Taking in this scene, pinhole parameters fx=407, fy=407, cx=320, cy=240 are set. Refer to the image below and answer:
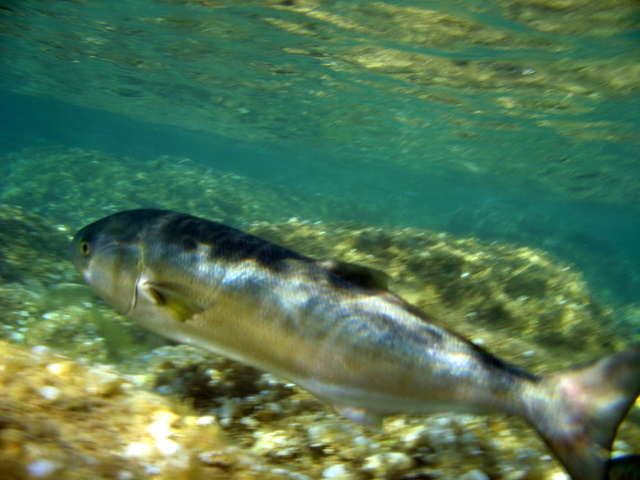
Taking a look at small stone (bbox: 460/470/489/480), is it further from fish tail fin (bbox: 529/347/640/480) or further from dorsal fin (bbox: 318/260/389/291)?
dorsal fin (bbox: 318/260/389/291)

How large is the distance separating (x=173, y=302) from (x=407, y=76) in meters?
21.0

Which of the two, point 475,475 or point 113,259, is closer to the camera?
point 475,475

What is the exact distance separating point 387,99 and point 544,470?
25.3 metres

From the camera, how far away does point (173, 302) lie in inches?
121

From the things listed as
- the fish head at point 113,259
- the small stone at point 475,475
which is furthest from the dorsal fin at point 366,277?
the fish head at point 113,259

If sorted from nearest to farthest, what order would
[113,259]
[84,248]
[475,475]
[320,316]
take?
[475,475] < [320,316] < [113,259] < [84,248]

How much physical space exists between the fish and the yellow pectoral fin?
0.03 ft

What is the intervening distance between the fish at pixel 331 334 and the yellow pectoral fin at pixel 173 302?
10 millimetres

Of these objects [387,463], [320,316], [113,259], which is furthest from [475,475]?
[113,259]

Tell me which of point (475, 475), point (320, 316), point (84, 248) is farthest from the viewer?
point (84, 248)

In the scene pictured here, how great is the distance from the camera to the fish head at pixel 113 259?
3.37m

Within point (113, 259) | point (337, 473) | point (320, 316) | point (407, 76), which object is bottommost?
point (337, 473)

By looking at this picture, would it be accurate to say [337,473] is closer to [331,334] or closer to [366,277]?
[331,334]

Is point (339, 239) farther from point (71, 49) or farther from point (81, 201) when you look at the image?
point (71, 49)
